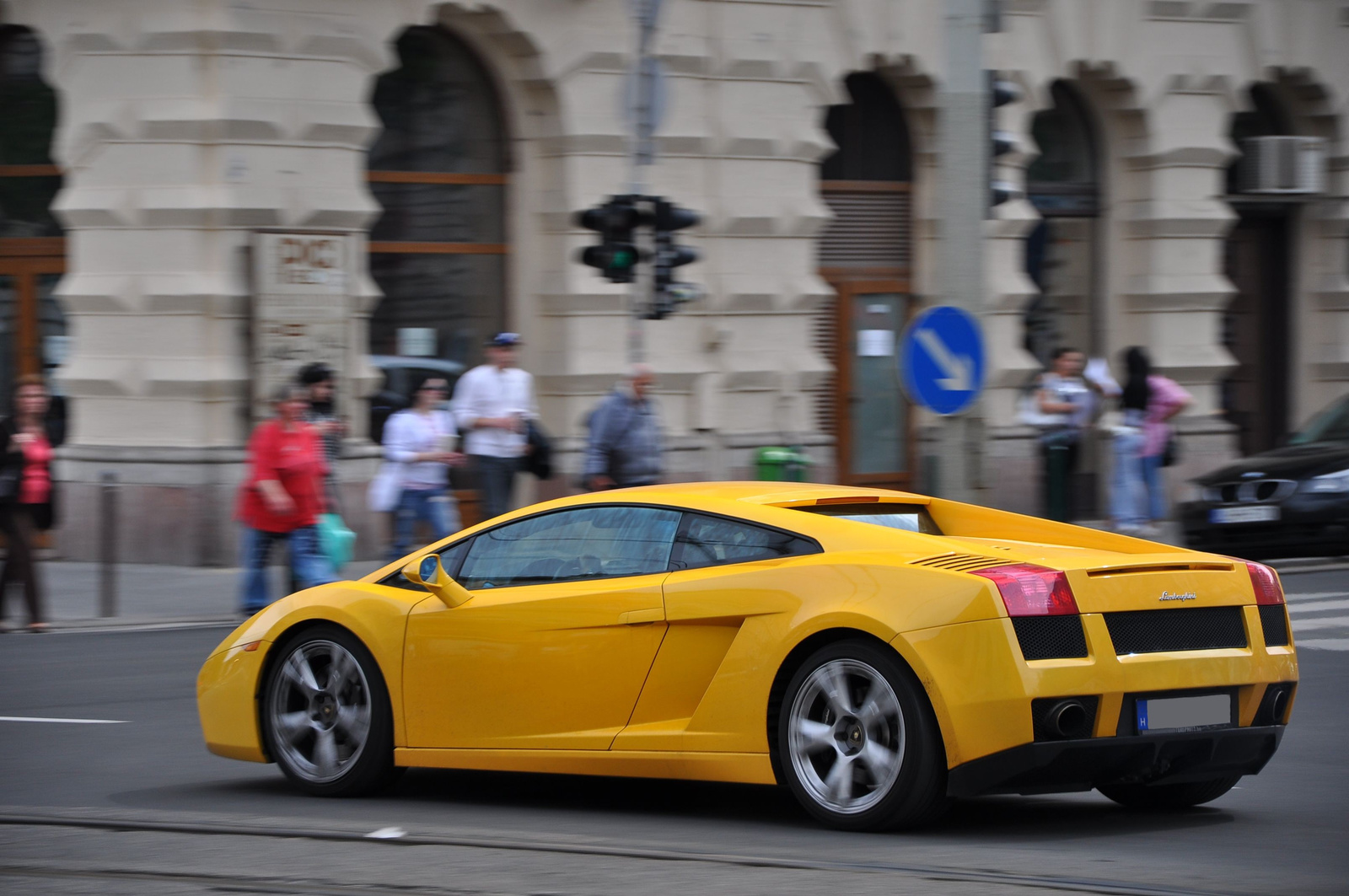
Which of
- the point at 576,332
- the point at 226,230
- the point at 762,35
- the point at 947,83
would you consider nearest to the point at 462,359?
the point at 576,332

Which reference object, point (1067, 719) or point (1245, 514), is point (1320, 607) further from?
point (1067, 719)

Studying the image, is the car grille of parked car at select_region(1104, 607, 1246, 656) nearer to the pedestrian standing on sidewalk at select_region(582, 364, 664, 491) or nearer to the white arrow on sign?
the white arrow on sign

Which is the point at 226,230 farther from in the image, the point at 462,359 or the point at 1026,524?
the point at 1026,524

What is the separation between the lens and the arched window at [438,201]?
1742 cm

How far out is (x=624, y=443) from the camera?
1395 centimetres

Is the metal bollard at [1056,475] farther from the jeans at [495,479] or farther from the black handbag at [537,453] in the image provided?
the jeans at [495,479]

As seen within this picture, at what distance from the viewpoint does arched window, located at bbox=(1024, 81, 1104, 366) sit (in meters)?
21.0

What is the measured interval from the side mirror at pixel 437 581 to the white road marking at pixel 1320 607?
24.3 feet

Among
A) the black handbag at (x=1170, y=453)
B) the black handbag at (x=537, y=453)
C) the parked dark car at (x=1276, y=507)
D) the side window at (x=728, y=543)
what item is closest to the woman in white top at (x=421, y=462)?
the black handbag at (x=537, y=453)

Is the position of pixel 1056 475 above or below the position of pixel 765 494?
below

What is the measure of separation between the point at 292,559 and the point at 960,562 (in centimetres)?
742

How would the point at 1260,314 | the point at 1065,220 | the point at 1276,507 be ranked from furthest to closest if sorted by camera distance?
the point at 1260,314, the point at 1065,220, the point at 1276,507

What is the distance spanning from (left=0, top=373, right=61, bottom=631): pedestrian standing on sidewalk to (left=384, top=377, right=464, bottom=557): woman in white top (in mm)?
2688

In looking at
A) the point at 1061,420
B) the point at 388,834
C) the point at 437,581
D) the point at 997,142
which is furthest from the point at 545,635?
the point at 1061,420
